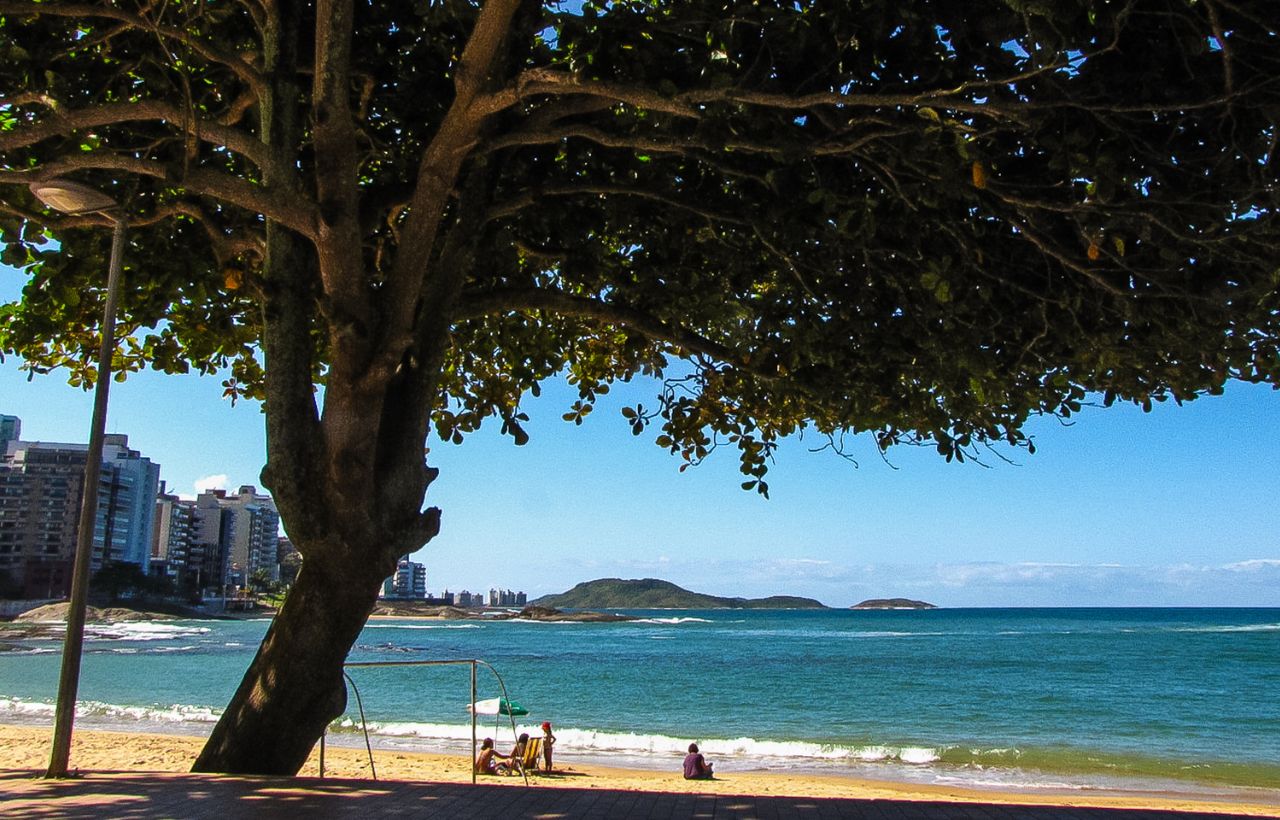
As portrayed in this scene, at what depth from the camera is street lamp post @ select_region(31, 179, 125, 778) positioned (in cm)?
628

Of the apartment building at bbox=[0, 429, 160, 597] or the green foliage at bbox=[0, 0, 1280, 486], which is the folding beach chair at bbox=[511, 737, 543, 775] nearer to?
the green foliage at bbox=[0, 0, 1280, 486]

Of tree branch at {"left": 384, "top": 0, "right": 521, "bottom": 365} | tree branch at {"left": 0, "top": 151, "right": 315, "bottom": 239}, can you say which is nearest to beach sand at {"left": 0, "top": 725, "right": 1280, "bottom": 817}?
tree branch at {"left": 384, "top": 0, "right": 521, "bottom": 365}

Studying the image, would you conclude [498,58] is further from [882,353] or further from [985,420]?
[985,420]

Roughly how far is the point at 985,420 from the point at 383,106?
5.86m

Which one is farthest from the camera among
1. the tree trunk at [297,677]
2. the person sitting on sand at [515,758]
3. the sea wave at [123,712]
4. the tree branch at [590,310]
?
the sea wave at [123,712]

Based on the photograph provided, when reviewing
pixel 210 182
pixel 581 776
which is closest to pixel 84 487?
pixel 210 182

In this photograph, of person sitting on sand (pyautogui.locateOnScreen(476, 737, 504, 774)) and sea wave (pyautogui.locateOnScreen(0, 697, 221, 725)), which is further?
sea wave (pyautogui.locateOnScreen(0, 697, 221, 725))

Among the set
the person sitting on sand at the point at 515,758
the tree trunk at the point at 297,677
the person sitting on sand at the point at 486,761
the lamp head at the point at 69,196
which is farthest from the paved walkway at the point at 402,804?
the person sitting on sand at the point at 515,758

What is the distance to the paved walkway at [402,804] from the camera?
5.25 metres

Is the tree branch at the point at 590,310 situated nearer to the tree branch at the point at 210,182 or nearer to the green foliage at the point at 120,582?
A: the tree branch at the point at 210,182

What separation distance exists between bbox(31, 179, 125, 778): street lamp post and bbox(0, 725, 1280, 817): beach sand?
8.12m

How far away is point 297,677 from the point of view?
6656mm

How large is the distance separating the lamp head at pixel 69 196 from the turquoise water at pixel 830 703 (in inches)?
653

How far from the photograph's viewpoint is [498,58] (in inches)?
244
